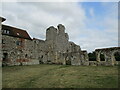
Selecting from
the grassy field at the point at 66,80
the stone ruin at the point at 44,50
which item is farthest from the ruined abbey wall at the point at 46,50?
the grassy field at the point at 66,80

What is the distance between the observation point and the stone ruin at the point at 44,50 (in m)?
23.5

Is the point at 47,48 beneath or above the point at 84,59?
above

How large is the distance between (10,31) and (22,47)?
13.6 ft

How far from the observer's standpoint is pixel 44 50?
32.0 metres

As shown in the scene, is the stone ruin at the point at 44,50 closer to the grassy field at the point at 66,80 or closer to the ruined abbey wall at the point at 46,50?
the ruined abbey wall at the point at 46,50

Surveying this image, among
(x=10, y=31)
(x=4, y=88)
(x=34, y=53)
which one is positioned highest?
(x=10, y=31)

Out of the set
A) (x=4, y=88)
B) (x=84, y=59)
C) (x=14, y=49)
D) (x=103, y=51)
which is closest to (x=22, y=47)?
(x=14, y=49)

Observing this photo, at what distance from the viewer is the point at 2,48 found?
23.2m

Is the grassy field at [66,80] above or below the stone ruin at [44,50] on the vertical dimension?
below

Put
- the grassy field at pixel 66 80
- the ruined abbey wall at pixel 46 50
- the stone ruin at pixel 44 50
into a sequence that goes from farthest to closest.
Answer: the ruined abbey wall at pixel 46 50, the stone ruin at pixel 44 50, the grassy field at pixel 66 80

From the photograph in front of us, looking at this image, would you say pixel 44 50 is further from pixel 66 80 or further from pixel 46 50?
pixel 66 80

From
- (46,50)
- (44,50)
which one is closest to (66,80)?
(44,50)

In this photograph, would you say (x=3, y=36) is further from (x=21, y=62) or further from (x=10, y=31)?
(x=21, y=62)

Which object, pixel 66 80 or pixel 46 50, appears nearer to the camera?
pixel 66 80
